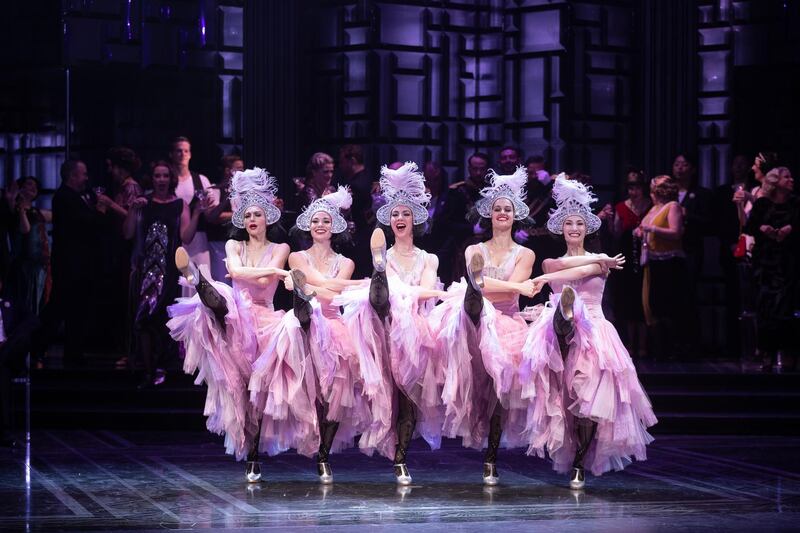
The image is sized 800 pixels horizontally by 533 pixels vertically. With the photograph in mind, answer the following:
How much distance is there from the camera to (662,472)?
25.4 ft

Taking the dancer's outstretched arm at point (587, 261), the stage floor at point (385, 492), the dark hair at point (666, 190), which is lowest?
the stage floor at point (385, 492)

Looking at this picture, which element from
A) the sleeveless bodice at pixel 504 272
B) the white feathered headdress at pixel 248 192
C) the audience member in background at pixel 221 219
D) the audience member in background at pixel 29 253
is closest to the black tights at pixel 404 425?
the sleeveless bodice at pixel 504 272

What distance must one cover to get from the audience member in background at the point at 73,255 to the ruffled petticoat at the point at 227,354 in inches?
137

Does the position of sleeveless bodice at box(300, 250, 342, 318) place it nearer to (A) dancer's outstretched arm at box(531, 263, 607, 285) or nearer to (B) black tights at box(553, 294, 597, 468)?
(A) dancer's outstretched arm at box(531, 263, 607, 285)

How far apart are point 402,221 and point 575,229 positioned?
0.98 meters

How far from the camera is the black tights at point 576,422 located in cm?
693

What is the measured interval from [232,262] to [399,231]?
97cm

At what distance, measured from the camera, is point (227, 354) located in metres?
7.12

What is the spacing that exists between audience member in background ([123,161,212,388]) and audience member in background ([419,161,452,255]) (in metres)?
1.91

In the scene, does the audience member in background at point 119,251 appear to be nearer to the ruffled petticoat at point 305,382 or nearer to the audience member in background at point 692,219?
the ruffled petticoat at point 305,382

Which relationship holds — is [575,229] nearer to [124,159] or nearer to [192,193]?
[192,193]

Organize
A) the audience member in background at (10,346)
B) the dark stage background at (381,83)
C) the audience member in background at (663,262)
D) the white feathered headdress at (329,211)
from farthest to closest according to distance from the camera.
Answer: the dark stage background at (381,83) → the audience member in background at (663,262) → the audience member in background at (10,346) → the white feathered headdress at (329,211)

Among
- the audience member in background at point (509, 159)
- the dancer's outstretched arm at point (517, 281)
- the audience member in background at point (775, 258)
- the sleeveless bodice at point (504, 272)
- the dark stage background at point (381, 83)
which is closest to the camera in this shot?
the dancer's outstretched arm at point (517, 281)

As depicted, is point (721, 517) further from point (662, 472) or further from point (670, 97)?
point (670, 97)
